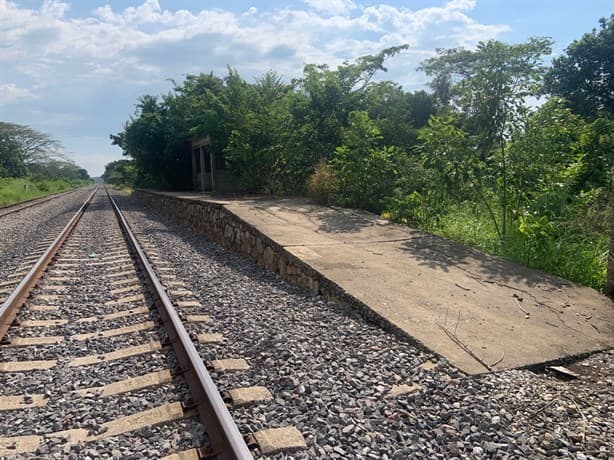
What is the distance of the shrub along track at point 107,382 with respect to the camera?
238 centimetres

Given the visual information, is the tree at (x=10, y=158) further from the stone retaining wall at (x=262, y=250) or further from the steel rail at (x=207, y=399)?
the steel rail at (x=207, y=399)

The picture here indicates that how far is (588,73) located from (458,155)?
22.1 metres

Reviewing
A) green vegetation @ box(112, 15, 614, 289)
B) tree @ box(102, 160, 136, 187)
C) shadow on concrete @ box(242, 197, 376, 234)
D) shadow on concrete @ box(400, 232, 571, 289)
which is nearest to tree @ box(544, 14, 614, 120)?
green vegetation @ box(112, 15, 614, 289)

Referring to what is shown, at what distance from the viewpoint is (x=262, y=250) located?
727 centimetres

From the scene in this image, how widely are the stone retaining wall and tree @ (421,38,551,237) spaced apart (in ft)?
11.0

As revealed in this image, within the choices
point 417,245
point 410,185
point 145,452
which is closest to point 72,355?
point 145,452

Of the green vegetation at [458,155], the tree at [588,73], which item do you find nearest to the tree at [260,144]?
the green vegetation at [458,155]

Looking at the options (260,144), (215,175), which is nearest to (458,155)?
(260,144)

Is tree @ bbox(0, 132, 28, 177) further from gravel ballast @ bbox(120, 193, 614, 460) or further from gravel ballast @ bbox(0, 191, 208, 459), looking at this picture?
gravel ballast @ bbox(120, 193, 614, 460)

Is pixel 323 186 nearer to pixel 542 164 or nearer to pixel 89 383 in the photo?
pixel 542 164

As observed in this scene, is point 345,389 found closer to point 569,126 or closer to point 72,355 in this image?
point 72,355

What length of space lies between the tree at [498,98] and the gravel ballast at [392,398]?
13.2 feet

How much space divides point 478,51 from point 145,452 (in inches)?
274

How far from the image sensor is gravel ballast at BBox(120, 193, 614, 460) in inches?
91.3
